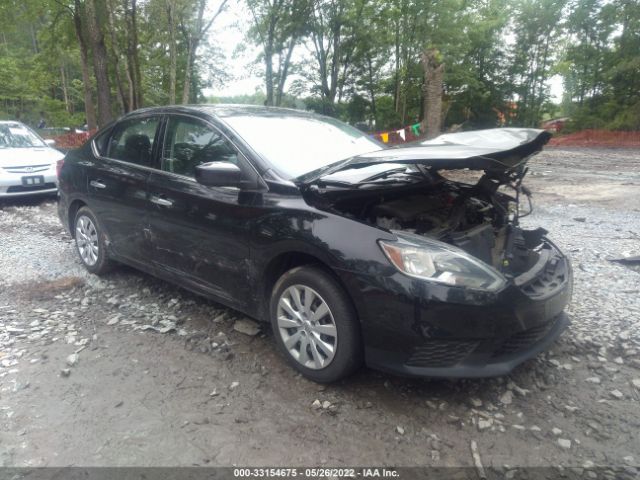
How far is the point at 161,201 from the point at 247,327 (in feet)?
3.95

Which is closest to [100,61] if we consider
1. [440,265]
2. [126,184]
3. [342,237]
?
[126,184]

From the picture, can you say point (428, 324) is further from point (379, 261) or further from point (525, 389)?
point (525, 389)

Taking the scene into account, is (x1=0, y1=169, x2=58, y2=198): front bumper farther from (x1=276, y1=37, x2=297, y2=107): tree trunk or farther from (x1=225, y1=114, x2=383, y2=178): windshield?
(x1=276, y1=37, x2=297, y2=107): tree trunk

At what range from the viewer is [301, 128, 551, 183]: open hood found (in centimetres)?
278

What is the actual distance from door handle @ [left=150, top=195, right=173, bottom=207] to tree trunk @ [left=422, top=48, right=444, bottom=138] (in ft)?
31.9

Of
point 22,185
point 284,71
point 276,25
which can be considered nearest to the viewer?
point 22,185

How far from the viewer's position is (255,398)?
9.32ft

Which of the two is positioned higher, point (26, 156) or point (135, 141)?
point (135, 141)

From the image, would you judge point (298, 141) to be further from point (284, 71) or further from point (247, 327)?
point (284, 71)

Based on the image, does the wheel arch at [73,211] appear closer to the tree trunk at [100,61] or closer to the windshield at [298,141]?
the windshield at [298,141]

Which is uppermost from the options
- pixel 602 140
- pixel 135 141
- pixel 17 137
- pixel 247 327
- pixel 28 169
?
pixel 602 140

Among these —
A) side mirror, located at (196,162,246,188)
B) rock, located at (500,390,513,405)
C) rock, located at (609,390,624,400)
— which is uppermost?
side mirror, located at (196,162,246,188)

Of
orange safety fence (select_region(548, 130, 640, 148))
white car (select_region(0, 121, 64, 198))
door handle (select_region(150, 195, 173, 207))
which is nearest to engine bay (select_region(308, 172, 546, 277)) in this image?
door handle (select_region(150, 195, 173, 207))

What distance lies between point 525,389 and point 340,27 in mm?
24478
